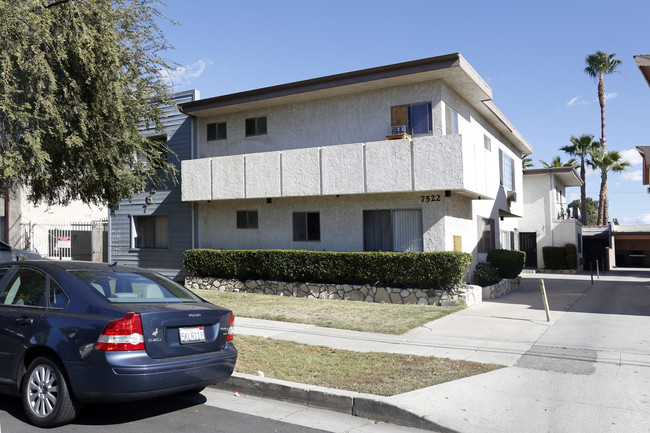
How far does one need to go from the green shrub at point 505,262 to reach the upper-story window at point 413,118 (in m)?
5.58

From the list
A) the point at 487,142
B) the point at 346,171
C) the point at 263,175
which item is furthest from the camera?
the point at 487,142

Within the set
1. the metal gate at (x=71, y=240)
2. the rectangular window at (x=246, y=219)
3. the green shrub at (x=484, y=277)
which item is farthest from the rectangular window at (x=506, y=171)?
the metal gate at (x=71, y=240)

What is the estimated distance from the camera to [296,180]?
55.0ft

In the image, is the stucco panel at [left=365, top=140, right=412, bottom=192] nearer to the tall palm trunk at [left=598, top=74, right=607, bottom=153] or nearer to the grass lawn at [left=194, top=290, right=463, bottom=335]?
the grass lawn at [left=194, top=290, right=463, bottom=335]

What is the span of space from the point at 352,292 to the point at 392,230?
2.19 metres

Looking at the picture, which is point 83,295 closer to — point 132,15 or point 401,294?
point 132,15

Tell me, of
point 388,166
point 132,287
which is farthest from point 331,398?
point 388,166

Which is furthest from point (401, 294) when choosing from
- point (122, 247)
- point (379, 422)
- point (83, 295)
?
point (122, 247)

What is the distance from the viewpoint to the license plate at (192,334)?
214 inches

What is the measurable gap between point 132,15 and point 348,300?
884 centimetres

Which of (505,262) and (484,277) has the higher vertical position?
(505,262)

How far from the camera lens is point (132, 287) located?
235 inches

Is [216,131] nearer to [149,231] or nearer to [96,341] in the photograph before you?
[149,231]

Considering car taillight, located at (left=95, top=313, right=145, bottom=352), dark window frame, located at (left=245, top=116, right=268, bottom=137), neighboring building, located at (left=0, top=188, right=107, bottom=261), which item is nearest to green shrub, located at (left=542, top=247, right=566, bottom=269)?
dark window frame, located at (left=245, top=116, right=268, bottom=137)
